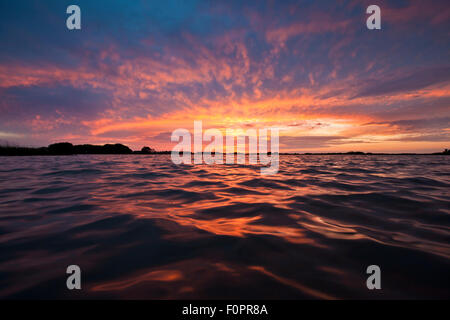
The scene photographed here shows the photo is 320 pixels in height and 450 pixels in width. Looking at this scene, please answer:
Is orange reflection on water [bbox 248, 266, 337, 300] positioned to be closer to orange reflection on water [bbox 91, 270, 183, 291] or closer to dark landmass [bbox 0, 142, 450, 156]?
orange reflection on water [bbox 91, 270, 183, 291]

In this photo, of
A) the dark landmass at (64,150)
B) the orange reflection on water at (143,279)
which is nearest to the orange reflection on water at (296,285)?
the orange reflection on water at (143,279)

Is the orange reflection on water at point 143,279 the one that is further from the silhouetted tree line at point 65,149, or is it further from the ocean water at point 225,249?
the silhouetted tree line at point 65,149

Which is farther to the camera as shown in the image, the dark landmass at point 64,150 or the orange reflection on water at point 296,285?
the dark landmass at point 64,150

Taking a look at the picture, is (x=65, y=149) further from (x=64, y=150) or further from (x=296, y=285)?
(x=296, y=285)

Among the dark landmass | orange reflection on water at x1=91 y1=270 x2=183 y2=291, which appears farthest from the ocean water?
the dark landmass

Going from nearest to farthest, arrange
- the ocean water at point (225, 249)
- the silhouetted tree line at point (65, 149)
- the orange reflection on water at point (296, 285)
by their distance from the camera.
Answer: the orange reflection on water at point (296, 285) → the ocean water at point (225, 249) → the silhouetted tree line at point (65, 149)

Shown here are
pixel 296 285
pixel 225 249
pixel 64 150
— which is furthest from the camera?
pixel 64 150

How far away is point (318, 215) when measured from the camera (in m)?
3.92

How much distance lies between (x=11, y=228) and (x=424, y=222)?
7.49 meters

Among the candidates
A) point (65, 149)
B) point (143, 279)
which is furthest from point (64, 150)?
point (143, 279)

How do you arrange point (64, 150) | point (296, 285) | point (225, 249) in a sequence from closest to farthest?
point (296, 285), point (225, 249), point (64, 150)

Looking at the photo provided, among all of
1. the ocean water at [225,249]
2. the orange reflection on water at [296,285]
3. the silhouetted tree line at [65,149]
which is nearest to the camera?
the orange reflection on water at [296,285]
